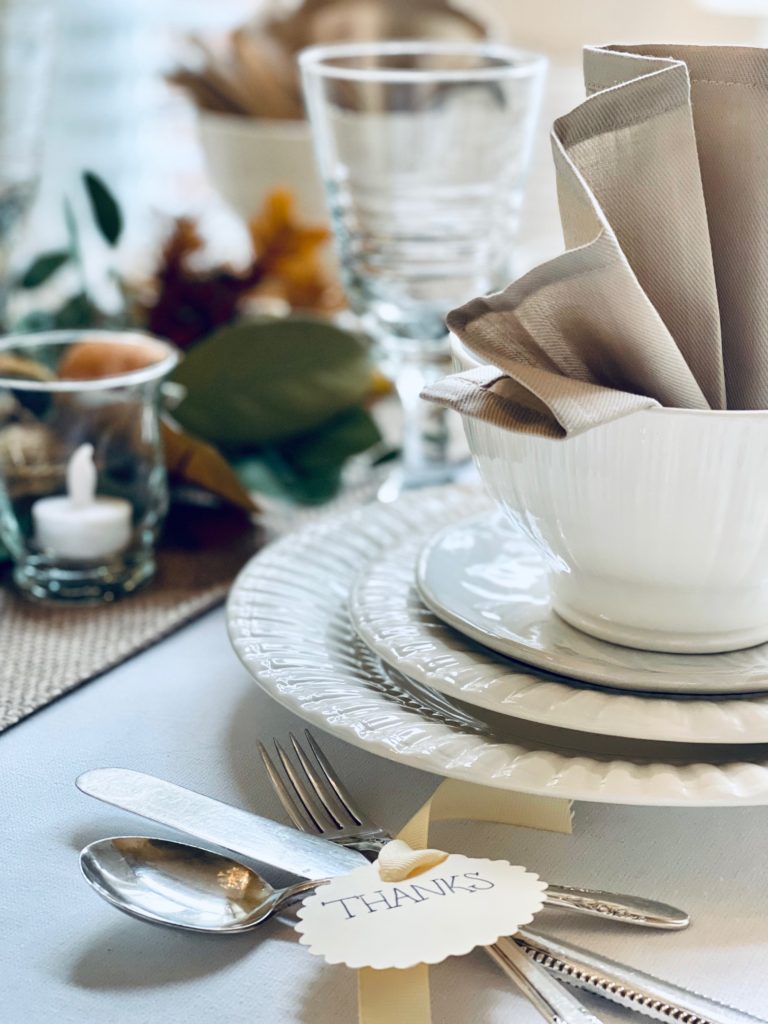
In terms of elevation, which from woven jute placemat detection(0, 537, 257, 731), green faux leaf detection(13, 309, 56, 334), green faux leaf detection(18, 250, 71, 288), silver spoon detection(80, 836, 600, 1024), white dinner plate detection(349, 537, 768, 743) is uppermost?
green faux leaf detection(18, 250, 71, 288)

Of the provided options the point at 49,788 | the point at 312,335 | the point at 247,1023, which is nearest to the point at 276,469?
the point at 312,335

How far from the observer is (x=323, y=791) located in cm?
37

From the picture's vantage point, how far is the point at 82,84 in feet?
4.54

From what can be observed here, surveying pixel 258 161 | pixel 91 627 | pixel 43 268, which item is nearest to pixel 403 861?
pixel 91 627

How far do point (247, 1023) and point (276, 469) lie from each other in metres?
0.39

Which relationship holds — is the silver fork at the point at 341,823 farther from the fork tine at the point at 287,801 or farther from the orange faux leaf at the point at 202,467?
the orange faux leaf at the point at 202,467

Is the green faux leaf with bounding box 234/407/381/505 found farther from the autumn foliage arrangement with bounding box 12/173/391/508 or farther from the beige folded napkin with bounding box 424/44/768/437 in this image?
the beige folded napkin with bounding box 424/44/768/437

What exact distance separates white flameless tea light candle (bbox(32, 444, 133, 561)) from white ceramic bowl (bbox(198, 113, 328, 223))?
1.42 feet

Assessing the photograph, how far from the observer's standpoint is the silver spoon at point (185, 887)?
31 centimetres

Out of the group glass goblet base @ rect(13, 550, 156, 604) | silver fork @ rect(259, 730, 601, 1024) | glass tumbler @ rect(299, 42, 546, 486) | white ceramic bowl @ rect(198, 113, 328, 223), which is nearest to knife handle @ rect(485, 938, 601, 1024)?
silver fork @ rect(259, 730, 601, 1024)

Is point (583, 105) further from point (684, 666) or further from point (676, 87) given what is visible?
point (684, 666)

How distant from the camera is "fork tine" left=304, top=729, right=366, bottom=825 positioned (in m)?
0.35

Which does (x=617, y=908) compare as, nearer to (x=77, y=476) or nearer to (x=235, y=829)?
(x=235, y=829)

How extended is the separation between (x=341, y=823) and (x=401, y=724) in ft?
0.11
